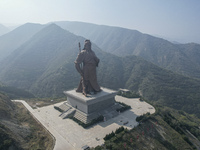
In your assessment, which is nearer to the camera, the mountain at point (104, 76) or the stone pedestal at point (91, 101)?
the stone pedestal at point (91, 101)

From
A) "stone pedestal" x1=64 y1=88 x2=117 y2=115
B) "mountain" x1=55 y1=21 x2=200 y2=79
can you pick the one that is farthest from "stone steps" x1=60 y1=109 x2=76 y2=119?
"mountain" x1=55 y1=21 x2=200 y2=79

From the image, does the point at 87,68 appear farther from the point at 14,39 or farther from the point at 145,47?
the point at 14,39

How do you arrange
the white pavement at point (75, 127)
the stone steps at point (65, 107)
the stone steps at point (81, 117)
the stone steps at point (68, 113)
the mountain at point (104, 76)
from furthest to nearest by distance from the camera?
the mountain at point (104, 76) < the stone steps at point (65, 107) < the stone steps at point (68, 113) < the stone steps at point (81, 117) < the white pavement at point (75, 127)

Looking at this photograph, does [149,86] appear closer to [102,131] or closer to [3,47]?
[102,131]

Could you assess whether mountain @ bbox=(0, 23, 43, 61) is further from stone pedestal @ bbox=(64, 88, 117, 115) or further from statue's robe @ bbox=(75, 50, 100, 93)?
statue's robe @ bbox=(75, 50, 100, 93)

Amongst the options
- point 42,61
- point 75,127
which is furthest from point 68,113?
point 42,61

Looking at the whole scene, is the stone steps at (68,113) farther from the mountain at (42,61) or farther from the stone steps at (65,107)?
the mountain at (42,61)

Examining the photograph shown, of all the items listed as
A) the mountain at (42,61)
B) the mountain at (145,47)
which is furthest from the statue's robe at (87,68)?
the mountain at (145,47)
